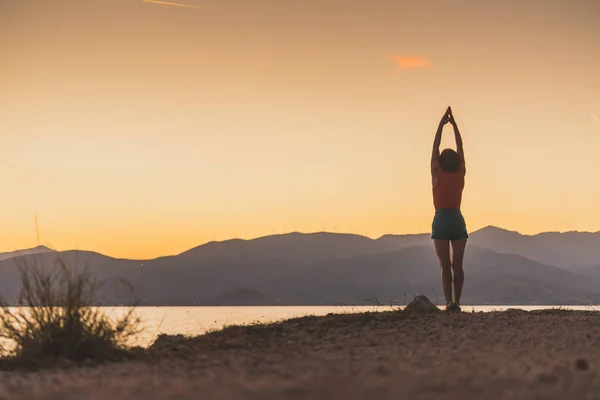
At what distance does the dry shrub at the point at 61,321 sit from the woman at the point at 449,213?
6617 mm

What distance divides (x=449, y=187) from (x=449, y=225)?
70 centimetres

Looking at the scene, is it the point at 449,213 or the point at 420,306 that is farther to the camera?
the point at 449,213

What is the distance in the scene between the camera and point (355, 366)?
23.5 ft

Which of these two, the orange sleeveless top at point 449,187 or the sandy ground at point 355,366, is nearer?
the sandy ground at point 355,366

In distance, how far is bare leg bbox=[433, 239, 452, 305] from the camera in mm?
14680

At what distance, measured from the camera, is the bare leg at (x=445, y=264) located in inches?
578

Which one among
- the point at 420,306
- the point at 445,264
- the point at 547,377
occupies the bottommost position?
the point at 547,377

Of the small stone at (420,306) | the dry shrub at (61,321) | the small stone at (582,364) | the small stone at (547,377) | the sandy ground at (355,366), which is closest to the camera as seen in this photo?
the sandy ground at (355,366)

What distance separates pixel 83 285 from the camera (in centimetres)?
956

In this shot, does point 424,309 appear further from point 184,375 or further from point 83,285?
point 184,375

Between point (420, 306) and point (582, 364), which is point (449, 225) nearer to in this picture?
point (420, 306)

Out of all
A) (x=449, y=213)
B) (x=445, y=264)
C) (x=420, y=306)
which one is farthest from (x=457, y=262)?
(x=420, y=306)

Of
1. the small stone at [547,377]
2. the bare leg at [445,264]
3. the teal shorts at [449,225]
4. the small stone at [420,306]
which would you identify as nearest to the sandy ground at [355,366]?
the small stone at [547,377]

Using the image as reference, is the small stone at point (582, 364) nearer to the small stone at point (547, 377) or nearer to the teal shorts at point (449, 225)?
the small stone at point (547, 377)
